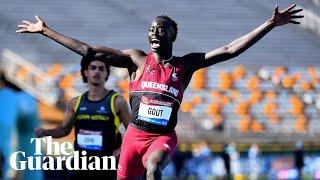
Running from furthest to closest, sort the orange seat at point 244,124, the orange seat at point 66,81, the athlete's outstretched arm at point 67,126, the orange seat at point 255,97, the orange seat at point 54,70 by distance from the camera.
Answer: the orange seat at point 255,97
the orange seat at point 244,124
the orange seat at point 54,70
the orange seat at point 66,81
the athlete's outstretched arm at point 67,126

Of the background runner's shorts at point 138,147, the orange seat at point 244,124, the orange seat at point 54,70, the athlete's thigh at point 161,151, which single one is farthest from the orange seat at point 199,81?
the athlete's thigh at point 161,151

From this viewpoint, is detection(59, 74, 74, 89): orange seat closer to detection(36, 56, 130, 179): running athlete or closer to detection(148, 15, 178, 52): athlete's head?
detection(36, 56, 130, 179): running athlete


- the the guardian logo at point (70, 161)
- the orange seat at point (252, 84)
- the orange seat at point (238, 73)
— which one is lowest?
the the guardian logo at point (70, 161)

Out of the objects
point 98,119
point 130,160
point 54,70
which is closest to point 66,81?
point 54,70

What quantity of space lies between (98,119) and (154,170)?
2136 millimetres

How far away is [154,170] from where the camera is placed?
564cm

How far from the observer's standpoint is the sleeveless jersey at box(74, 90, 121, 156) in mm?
7617

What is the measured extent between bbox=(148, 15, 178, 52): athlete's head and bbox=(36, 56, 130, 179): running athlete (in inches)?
59.7

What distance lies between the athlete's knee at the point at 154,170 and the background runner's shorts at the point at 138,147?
0.82 feet

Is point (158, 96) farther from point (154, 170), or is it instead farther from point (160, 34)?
point (154, 170)

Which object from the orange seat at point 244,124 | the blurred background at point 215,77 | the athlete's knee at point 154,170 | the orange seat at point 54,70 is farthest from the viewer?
the orange seat at point 244,124

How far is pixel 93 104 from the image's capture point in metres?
7.70

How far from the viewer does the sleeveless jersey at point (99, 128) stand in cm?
762

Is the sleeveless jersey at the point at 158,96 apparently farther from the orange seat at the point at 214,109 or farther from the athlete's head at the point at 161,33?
the orange seat at the point at 214,109
